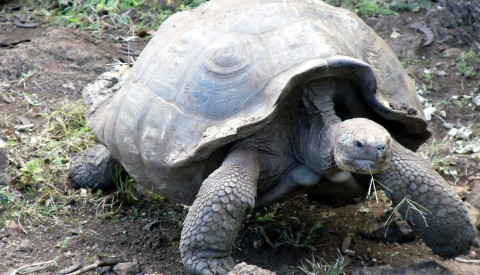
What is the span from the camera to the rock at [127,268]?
3951mm

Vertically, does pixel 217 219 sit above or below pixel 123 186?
above

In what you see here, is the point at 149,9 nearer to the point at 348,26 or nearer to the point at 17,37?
the point at 17,37

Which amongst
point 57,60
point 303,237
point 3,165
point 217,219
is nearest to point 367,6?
point 57,60

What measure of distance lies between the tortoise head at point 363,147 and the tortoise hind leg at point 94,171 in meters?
1.96

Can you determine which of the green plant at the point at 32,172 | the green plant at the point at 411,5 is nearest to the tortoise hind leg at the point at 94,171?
the green plant at the point at 32,172

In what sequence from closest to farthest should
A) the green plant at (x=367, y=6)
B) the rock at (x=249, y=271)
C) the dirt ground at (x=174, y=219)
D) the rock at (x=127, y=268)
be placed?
the rock at (x=249, y=271) → the rock at (x=127, y=268) → the dirt ground at (x=174, y=219) → the green plant at (x=367, y=6)

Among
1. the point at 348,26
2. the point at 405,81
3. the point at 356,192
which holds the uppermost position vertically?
the point at 348,26

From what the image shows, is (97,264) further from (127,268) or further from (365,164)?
(365,164)

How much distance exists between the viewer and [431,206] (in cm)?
379

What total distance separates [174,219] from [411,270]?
1.61m

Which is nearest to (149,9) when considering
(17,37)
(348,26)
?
(17,37)

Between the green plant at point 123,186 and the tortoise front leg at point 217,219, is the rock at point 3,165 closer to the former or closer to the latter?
the green plant at point 123,186

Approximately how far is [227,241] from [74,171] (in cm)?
176

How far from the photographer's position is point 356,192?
414 cm
